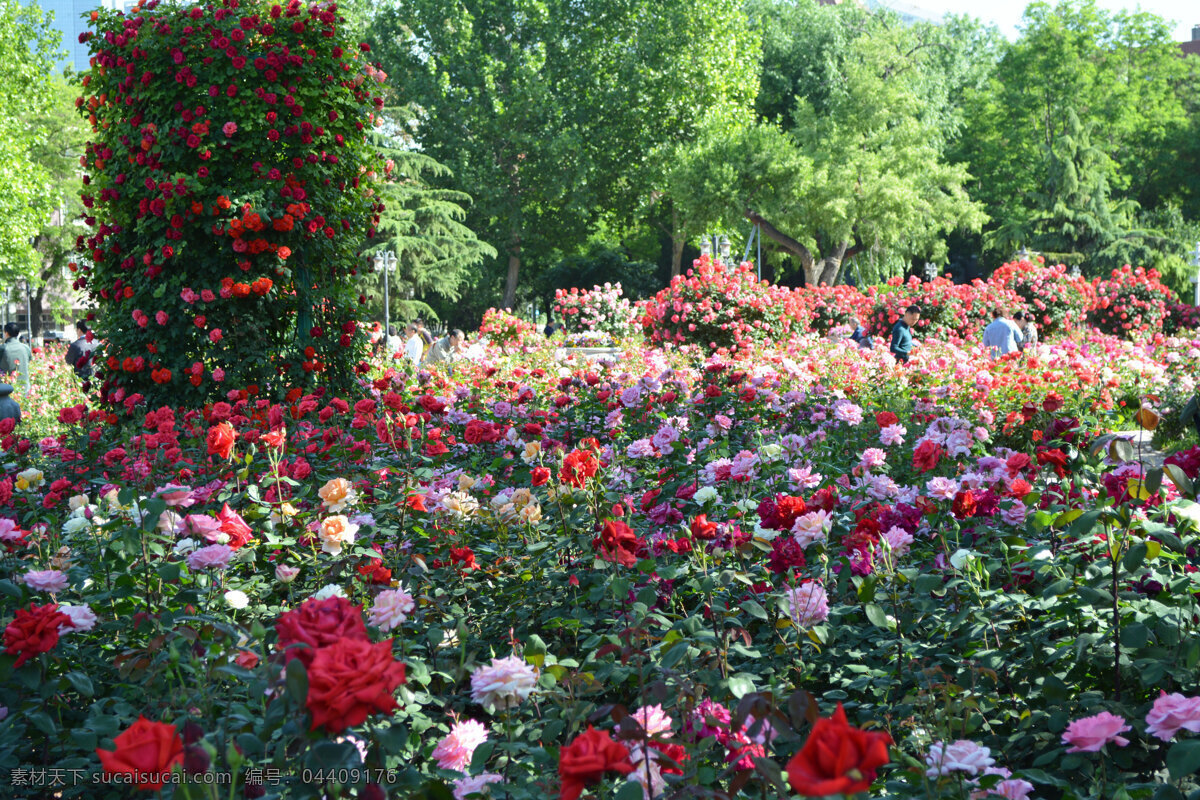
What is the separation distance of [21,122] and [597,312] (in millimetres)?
13524

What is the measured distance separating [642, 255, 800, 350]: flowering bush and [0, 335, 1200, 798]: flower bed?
9.91 m

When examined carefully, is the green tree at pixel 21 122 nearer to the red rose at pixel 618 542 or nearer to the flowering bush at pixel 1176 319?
the red rose at pixel 618 542

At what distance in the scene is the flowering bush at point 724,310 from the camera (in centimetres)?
1401

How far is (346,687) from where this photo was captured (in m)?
1.15

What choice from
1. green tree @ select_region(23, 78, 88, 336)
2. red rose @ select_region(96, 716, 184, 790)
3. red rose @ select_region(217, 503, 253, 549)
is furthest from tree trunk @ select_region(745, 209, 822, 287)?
red rose @ select_region(96, 716, 184, 790)

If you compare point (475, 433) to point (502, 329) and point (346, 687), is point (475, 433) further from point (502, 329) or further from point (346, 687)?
point (502, 329)

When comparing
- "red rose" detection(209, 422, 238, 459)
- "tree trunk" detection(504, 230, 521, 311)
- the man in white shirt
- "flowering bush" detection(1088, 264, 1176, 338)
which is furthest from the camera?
"tree trunk" detection(504, 230, 521, 311)

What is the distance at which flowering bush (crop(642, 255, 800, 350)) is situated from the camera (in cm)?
1401

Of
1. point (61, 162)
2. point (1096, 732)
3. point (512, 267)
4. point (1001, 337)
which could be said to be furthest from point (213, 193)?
point (512, 267)

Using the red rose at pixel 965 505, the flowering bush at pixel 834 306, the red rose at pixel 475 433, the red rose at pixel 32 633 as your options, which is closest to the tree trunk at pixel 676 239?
the flowering bush at pixel 834 306

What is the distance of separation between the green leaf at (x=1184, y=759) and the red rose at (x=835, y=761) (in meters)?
0.85

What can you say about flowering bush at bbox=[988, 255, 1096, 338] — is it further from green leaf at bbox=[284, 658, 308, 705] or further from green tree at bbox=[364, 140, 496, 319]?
green leaf at bbox=[284, 658, 308, 705]

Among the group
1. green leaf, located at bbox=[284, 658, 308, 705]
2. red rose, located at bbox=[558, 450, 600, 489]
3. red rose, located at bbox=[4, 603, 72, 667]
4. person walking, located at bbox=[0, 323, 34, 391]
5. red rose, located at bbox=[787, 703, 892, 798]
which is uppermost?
red rose, located at bbox=[787, 703, 892, 798]

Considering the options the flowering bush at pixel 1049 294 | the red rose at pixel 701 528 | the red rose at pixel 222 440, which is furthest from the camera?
the flowering bush at pixel 1049 294
